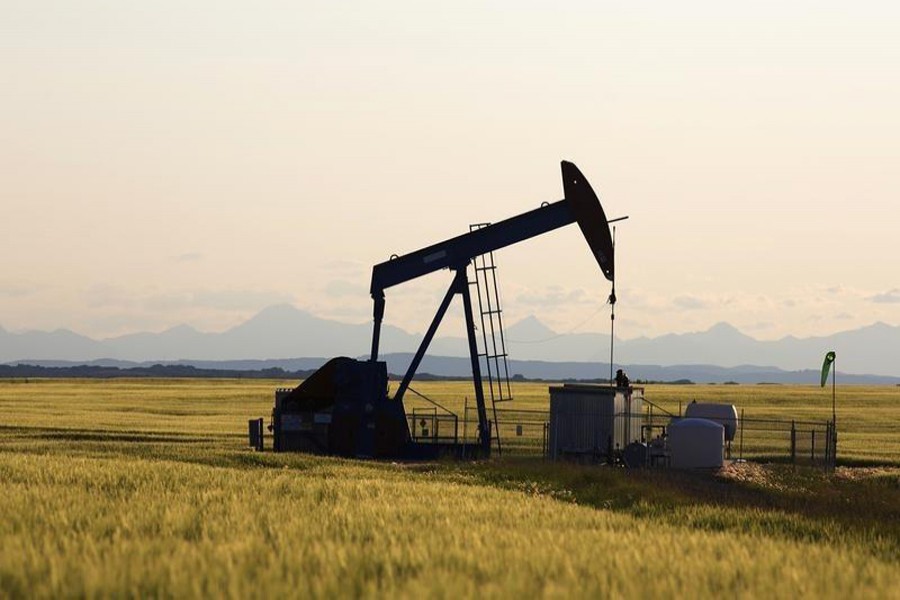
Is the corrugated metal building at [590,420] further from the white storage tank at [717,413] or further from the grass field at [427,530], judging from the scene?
the white storage tank at [717,413]

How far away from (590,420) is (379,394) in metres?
6.27

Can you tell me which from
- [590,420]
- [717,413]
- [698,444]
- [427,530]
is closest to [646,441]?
[717,413]

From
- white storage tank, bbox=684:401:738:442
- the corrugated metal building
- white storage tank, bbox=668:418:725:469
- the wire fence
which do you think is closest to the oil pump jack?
the wire fence

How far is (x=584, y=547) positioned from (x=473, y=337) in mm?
24305

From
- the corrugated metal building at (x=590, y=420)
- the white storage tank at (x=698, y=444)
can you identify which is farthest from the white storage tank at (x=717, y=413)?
the white storage tank at (x=698, y=444)

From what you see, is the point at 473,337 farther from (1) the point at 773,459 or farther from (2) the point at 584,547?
(2) the point at 584,547

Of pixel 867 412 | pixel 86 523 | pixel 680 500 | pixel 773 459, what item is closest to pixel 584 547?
pixel 86 523

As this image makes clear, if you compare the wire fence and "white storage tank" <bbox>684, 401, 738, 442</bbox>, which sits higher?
"white storage tank" <bbox>684, 401, 738, 442</bbox>

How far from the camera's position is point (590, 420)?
3766 cm

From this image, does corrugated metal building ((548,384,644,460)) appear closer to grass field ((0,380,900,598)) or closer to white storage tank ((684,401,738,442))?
grass field ((0,380,900,598))

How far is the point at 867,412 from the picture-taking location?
81188mm

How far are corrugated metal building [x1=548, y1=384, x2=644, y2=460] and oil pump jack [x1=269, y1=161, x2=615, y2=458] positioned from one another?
7.13 ft

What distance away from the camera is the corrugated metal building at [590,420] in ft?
123

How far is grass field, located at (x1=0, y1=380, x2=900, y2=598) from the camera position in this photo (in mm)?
11945
